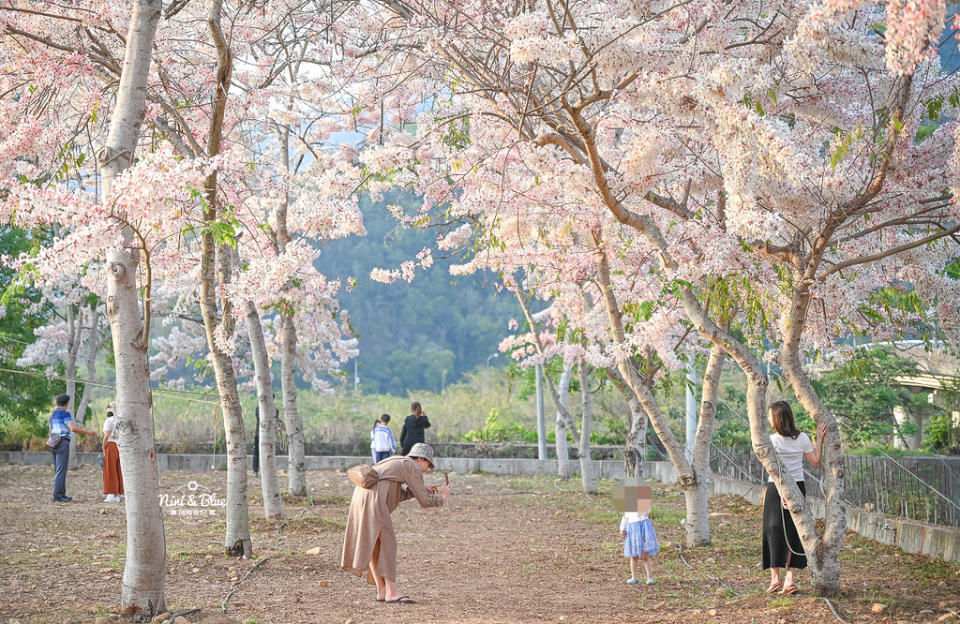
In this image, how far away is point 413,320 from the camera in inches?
2874

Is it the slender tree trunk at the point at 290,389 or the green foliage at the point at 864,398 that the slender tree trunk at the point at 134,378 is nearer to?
the slender tree trunk at the point at 290,389

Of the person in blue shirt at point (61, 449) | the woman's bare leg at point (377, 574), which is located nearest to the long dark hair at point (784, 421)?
the woman's bare leg at point (377, 574)

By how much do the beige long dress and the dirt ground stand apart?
1.03 ft

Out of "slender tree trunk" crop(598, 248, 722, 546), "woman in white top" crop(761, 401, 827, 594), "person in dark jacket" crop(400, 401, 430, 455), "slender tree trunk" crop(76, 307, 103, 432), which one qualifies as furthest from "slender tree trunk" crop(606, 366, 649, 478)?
"slender tree trunk" crop(76, 307, 103, 432)

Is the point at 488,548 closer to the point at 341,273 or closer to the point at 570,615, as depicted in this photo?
the point at 570,615

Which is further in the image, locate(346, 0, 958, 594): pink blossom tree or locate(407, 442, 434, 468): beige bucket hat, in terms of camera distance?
locate(407, 442, 434, 468): beige bucket hat

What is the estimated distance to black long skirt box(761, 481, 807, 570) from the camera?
7.36 metres

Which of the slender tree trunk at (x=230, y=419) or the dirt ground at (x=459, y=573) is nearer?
the dirt ground at (x=459, y=573)

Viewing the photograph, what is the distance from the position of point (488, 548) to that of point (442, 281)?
2427 inches

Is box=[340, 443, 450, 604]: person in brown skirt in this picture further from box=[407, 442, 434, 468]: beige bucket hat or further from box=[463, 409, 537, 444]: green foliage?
box=[463, 409, 537, 444]: green foliage

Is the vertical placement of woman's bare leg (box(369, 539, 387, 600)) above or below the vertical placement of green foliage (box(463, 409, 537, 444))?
below

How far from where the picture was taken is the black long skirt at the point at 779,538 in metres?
7.36

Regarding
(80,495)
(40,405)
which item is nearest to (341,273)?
(40,405)

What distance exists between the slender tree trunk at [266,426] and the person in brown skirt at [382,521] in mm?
4463
